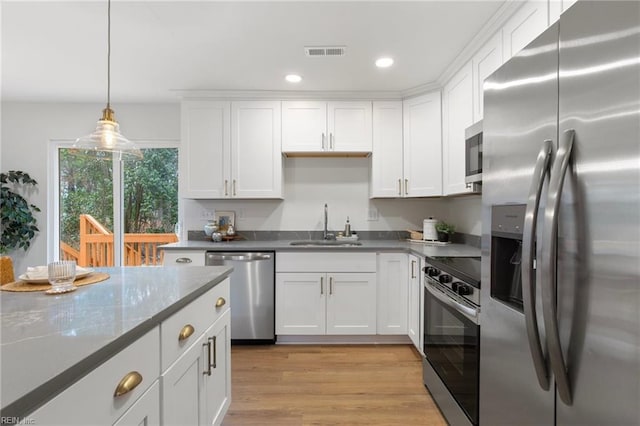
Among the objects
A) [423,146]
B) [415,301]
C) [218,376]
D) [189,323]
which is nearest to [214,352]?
[218,376]

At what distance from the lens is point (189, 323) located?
49.9 inches

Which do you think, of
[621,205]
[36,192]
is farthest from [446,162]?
[36,192]

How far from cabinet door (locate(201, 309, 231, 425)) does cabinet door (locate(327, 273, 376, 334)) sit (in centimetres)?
135

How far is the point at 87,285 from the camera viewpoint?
133 centimetres

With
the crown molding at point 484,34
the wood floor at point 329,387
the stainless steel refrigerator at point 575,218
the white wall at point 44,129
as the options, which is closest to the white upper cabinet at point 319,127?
the crown molding at point 484,34

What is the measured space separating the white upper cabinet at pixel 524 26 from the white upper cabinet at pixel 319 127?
4.93ft

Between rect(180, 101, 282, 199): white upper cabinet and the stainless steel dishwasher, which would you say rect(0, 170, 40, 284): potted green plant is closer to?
rect(180, 101, 282, 199): white upper cabinet

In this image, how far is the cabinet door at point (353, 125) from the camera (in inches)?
129

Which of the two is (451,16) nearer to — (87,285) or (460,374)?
(460,374)

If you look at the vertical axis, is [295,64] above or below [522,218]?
above

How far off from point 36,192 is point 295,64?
3.40 meters

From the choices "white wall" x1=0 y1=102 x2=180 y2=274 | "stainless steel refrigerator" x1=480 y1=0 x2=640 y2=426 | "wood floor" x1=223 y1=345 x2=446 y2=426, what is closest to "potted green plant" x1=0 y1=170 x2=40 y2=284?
"white wall" x1=0 y1=102 x2=180 y2=274

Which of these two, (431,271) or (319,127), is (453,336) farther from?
(319,127)

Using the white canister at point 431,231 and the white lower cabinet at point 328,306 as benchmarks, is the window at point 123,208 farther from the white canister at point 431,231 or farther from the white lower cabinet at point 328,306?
the white canister at point 431,231
